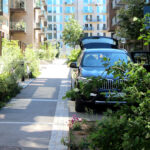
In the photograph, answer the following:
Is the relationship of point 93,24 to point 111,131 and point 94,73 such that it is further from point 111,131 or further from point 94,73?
point 111,131

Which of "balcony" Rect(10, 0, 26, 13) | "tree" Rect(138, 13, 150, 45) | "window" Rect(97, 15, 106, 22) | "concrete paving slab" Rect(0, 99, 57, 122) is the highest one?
"window" Rect(97, 15, 106, 22)

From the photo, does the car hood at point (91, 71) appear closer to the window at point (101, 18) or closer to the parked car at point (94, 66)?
the parked car at point (94, 66)

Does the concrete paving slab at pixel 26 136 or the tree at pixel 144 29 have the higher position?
the tree at pixel 144 29

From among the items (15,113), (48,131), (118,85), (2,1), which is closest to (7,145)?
(48,131)

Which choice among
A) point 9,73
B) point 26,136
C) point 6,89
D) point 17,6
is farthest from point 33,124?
point 17,6

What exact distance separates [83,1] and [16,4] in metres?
58.8

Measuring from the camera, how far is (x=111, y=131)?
3.82m

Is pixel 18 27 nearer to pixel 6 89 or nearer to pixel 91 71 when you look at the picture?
pixel 6 89

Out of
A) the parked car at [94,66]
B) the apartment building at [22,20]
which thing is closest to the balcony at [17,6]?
the apartment building at [22,20]

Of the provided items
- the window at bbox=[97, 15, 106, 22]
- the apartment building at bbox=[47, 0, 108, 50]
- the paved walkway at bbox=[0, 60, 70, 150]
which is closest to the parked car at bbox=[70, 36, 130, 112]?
the paved walkway at bbox=[0, 60, 70, 150]

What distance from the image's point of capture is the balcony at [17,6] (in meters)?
46.2

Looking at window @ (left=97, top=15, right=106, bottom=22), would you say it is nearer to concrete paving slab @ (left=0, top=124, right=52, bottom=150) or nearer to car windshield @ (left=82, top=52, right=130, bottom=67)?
car windshield @ (left=82, top=52, right=130, bottom=67)

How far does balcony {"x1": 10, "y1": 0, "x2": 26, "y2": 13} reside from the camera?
152ft

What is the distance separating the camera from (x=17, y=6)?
153ft
